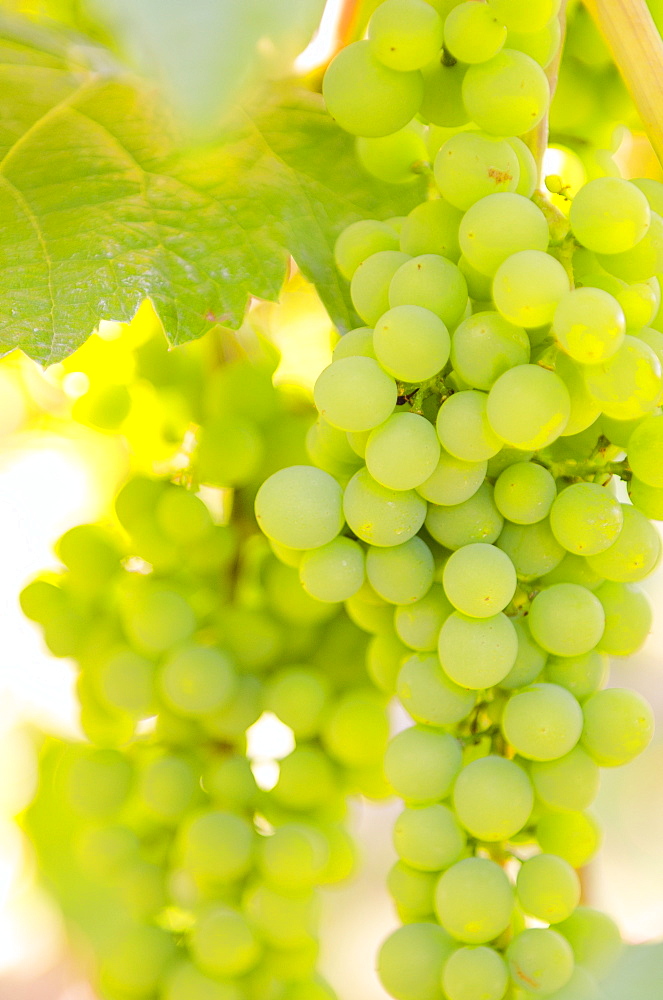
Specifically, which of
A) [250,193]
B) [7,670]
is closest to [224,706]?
[250,193]

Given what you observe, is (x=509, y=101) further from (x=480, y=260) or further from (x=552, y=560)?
(x=552, y=560)

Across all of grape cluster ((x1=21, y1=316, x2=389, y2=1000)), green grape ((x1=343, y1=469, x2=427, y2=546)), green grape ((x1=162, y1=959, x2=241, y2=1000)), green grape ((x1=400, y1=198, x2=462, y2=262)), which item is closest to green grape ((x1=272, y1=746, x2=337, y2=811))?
grape cluster ((x1=21, y1=316, x2=389, y2=1000))

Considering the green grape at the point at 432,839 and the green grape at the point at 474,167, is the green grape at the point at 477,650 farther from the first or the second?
the green grape at the point at 474,167

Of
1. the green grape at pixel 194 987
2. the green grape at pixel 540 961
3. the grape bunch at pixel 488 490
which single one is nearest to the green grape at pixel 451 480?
the grape bunch at pixel 488 490

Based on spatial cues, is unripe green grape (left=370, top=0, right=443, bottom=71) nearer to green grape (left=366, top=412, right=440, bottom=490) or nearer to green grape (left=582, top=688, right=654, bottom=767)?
green grape (left=366, top=412, right=440, bottom=490)

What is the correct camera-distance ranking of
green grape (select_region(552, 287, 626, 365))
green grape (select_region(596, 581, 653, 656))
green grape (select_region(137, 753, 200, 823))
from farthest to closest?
green grape (select_region(137, 753, 200, 823)) < green grape (select_region(596, 581, 653, 656)) < green grape (select_region(552, 287, 626, 365))

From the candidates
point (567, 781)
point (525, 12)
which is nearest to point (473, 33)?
point (525, 12)
